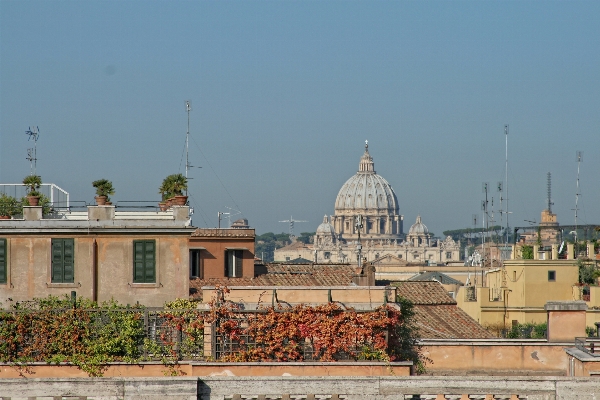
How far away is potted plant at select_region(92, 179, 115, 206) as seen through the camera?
19.4 m

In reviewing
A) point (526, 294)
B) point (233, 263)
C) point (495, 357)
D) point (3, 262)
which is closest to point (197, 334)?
point (495, 357)

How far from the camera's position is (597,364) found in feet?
38.3

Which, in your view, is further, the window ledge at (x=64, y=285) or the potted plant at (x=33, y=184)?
the potted plant at (x=33, y=184)

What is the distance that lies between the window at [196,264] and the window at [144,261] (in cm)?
968

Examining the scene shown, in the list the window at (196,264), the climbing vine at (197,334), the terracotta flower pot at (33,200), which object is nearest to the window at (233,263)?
the window at (196,264)

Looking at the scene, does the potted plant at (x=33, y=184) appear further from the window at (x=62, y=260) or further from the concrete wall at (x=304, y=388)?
the concrete wall at (x=304, y=388)

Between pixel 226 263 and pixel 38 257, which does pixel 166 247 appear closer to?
pixel 38 257

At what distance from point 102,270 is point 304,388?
9254 millimetres

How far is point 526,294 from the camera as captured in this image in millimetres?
49812

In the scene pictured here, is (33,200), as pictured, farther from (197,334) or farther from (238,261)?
(238,261)

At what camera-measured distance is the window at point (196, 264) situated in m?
27.7

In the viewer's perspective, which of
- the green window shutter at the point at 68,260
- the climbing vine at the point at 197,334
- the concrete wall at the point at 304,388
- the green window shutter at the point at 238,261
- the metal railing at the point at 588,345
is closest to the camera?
the concrete wall at the point at 304,388

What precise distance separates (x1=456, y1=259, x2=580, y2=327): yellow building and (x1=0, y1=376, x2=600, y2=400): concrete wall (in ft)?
132

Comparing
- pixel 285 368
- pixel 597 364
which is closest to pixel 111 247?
pixel 285 368
